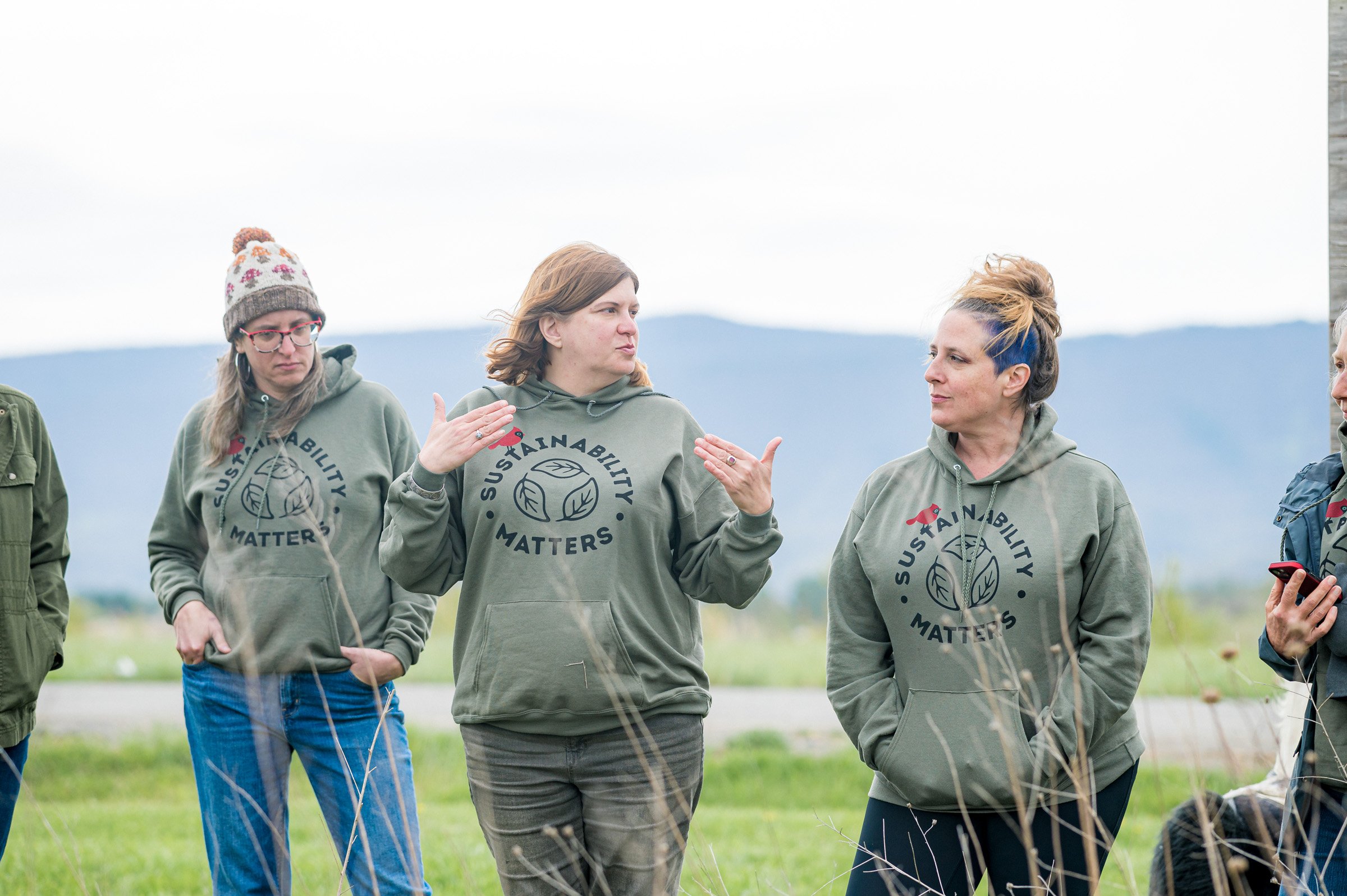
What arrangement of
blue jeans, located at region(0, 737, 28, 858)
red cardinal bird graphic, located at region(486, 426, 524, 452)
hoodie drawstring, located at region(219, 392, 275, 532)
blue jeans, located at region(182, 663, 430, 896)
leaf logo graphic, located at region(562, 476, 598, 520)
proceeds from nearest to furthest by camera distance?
leaf logo graphic, located at region(562, 476, 598, 520) < red cardinal bird graphic, located at region(486, 426, 524, 452) < blue jeans, located at region(0, 737, 28, 858) < blue jeans, located at region(182, 663, 430, 896) < hoodie drawstring, located at region(219, 392, 275, 532)

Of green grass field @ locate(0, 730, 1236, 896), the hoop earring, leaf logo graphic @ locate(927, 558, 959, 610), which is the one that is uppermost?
the hoop earring

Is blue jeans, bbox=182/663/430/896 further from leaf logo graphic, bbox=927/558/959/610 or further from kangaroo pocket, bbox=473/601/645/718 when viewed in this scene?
leaf logo graphic, bbox=927/558/959/610

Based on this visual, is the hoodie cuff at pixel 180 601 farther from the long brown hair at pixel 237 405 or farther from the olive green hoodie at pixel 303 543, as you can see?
the long brown hair at pixel 237 405

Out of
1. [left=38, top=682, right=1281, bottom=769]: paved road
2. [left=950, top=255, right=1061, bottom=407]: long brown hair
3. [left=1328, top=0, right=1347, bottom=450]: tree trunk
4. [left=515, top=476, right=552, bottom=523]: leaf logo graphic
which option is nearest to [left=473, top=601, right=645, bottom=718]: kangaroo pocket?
[left=515, top=476, right=552, bottom=523]: leaf logo graphic

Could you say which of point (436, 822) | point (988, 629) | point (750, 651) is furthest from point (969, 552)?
point (750, 651)

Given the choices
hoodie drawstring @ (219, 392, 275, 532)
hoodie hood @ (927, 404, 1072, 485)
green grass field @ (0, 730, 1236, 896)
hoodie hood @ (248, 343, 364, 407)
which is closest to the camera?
hoodie hood @ (927, 404, 1072, 485)

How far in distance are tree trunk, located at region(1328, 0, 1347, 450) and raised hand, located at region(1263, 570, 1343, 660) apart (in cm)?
118

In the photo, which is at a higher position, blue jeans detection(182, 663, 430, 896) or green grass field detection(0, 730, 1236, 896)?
blue jeans detection(182, 663, 430, 896)

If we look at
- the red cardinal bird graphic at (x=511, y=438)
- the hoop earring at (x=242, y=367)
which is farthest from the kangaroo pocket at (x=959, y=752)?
the hoop earring at (x=242, y=367)

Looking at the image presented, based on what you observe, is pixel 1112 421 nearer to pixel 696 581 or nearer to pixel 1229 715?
pixel 1229 715

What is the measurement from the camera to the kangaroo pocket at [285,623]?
127 inches

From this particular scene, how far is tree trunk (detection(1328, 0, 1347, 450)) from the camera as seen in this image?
3.35 m

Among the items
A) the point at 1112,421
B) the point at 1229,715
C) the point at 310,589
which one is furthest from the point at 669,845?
the point at 1112,421

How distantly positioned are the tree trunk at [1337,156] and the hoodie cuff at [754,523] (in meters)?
1.70
